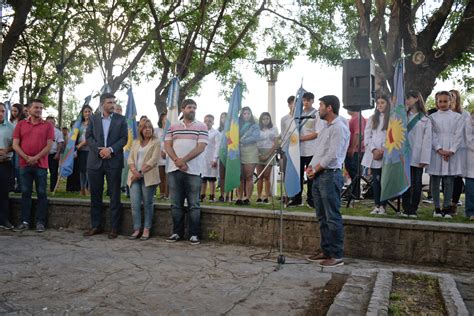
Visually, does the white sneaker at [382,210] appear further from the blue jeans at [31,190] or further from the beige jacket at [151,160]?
the blue jeans at [31,190]

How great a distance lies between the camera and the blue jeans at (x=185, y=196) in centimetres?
666

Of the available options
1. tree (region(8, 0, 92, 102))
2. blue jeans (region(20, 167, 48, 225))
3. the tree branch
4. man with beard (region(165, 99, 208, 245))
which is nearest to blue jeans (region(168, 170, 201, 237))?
man with beard (region(165, 99, 208, 245))

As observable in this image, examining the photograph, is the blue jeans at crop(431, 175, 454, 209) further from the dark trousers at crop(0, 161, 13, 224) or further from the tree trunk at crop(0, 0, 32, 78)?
the tree trunk at crop(0, 0, 32, 78)

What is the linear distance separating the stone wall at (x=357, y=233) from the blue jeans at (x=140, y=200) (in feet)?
0.83

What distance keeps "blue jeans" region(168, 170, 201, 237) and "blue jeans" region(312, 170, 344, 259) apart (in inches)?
76.1

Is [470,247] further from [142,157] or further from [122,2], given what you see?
[122,2]

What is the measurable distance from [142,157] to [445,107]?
→ 4.61 m

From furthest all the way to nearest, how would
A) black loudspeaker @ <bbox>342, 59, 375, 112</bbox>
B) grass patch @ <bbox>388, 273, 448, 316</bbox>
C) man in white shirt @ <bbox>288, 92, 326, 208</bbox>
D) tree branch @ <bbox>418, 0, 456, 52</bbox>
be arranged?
tree branch @ <bbox>418, 0, 456, 52</bbox>, black loudspeaker @ <bbox>342, 59, 375, 112</bbox>, man in white shirt @ <bbox>288, 92, 326, 208</bbox>, grass patch @ <bbox>388, 273, 448, 316</bbox>

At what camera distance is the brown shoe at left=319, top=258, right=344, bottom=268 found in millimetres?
5227

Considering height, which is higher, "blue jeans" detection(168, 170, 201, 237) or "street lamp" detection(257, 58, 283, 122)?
"street lamp" detection(257, 58, 283, 122)

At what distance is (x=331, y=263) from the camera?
524cm

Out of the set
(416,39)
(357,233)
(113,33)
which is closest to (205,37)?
(113,33)

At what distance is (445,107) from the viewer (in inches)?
273

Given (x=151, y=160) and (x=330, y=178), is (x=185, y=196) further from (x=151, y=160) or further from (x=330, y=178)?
(x=330, y=178)
